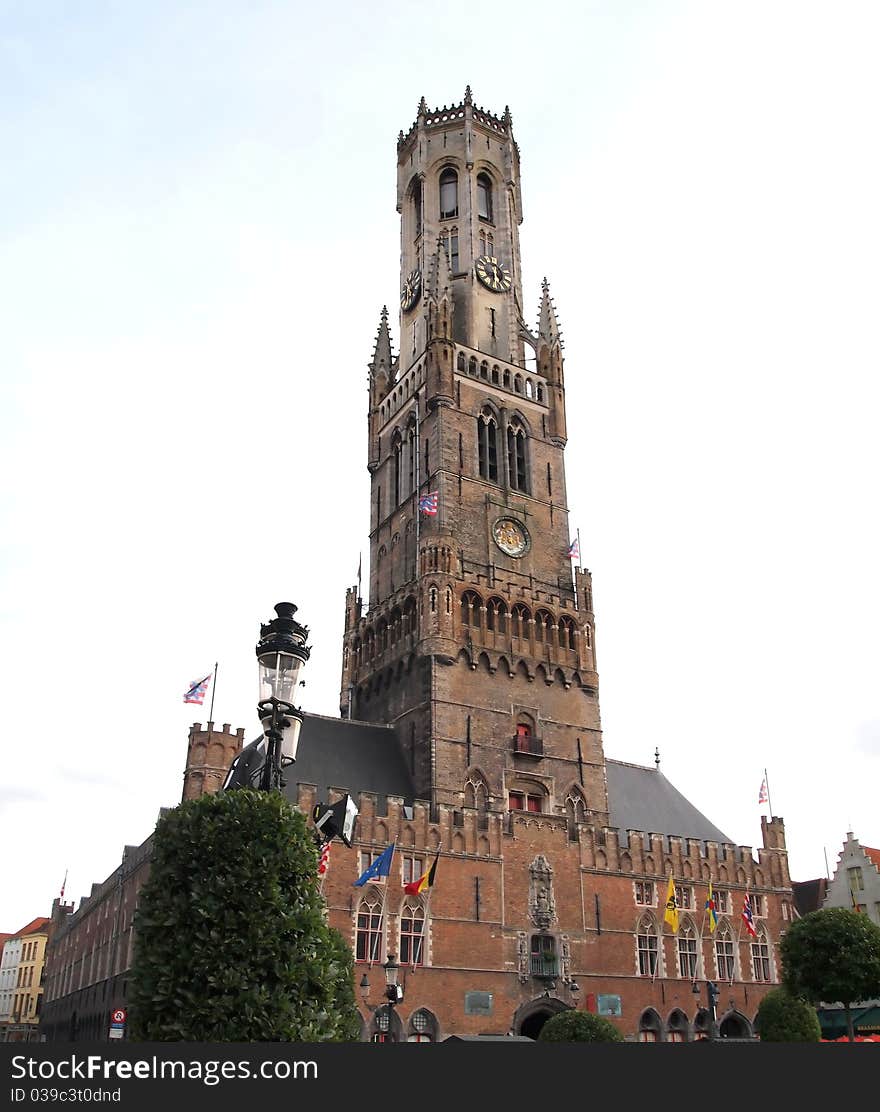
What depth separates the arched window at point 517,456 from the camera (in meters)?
58.5

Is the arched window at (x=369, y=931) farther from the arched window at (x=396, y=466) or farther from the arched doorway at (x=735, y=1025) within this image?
the arched window at (x=396, y=466)

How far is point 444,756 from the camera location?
47469mm

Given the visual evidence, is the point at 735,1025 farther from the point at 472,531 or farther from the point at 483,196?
the point at 483,196

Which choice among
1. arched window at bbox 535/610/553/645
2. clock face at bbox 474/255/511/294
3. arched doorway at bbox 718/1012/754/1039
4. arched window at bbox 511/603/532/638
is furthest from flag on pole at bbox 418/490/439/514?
arched doorway at bbox 718/1012/754/1039

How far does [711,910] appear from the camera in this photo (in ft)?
152

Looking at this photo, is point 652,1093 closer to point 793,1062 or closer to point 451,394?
point 793,1062

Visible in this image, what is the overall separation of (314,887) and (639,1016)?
3702 centimetres

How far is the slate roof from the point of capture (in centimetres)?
4538

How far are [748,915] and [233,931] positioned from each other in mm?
42437

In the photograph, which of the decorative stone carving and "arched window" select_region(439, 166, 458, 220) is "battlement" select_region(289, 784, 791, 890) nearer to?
the decorative stone carving

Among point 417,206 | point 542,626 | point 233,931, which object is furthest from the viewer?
point 417,206

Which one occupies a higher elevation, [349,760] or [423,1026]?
[349,760]

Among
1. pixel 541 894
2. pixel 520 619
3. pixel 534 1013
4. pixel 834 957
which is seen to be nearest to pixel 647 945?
pixel 541 894

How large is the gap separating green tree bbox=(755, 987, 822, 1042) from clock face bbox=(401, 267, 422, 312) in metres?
47.0
